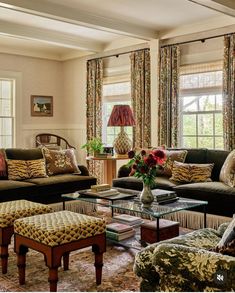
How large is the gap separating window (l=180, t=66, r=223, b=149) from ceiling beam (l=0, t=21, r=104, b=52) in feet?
6.29

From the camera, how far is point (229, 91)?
5.19 meters

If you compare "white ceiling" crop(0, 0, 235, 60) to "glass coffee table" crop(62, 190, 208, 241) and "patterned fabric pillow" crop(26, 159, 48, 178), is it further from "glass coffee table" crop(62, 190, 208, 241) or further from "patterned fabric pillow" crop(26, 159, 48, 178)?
"glass coffee table" crop(62, 190, 208, 241)

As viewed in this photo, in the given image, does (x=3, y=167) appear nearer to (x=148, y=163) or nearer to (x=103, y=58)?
(x=148, y=163)

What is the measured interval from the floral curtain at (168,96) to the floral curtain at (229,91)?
81cm

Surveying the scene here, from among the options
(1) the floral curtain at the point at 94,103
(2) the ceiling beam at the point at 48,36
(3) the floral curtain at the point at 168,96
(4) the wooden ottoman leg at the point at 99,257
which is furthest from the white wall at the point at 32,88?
(4) the wooden ottoman leg at the point at 99,257

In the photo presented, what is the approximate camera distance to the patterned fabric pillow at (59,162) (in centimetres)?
528

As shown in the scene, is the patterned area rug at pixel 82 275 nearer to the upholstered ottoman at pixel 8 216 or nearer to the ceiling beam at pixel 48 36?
the upholstered ottoman at pixel 8 216

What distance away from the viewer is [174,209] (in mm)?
3350

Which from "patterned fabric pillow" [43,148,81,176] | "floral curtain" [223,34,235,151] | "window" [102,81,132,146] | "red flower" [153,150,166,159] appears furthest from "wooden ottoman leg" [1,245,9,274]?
"window" [102,81,132,146]

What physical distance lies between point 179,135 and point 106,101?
1.83 m

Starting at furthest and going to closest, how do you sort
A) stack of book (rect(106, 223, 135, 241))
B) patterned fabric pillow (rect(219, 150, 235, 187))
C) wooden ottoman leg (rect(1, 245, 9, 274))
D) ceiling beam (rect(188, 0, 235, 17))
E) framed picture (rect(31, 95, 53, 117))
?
framed picture (rect(31, 95, 53, 117))
patterned fabric pillow (rect(219, 150, 235, 187))
ceiling beam (rect(188, 0, 235, 17))
stack of book (rect(106, 223, 135, 241))
wooden ottoman leg (rect(1, 245, 9, 274))

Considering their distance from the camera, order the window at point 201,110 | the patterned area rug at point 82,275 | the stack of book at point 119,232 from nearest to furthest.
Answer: the patterned area rug at point 82,275, the stack of book at point 119,232, the window at point 201,110

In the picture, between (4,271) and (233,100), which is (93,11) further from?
(4,271)

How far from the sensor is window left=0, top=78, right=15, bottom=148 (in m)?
7.20
